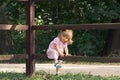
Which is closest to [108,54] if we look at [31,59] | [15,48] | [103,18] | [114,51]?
[114,51]

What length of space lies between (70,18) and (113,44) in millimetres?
2258

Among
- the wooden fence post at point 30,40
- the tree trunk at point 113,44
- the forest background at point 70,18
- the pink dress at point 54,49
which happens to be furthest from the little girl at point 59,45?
the tree trunk at point 113,44

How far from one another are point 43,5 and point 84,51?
269cm

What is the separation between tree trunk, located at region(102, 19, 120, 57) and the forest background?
13cm

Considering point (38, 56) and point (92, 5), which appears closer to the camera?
point (38, 56)

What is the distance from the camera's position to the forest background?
17.4 m

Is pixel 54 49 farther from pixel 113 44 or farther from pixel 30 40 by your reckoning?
pixel 113 44

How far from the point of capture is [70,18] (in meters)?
18.8

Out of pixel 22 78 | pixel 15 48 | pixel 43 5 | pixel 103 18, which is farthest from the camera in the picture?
pixel 15 48

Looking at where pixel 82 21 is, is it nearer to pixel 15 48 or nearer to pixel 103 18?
pixel 103 18

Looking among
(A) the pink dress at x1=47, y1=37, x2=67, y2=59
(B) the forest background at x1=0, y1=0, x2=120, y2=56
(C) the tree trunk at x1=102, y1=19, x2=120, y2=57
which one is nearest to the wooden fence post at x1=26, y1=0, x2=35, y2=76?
(A) the pink dress at x1=47, y1=37, x2=67, y2=59

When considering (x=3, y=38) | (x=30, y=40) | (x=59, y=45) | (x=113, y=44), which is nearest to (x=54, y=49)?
(x=59, y=45)

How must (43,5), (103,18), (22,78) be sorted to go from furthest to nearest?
1. (43,5)
2. (103,18)
3. (22,78)

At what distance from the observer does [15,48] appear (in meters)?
20.3
